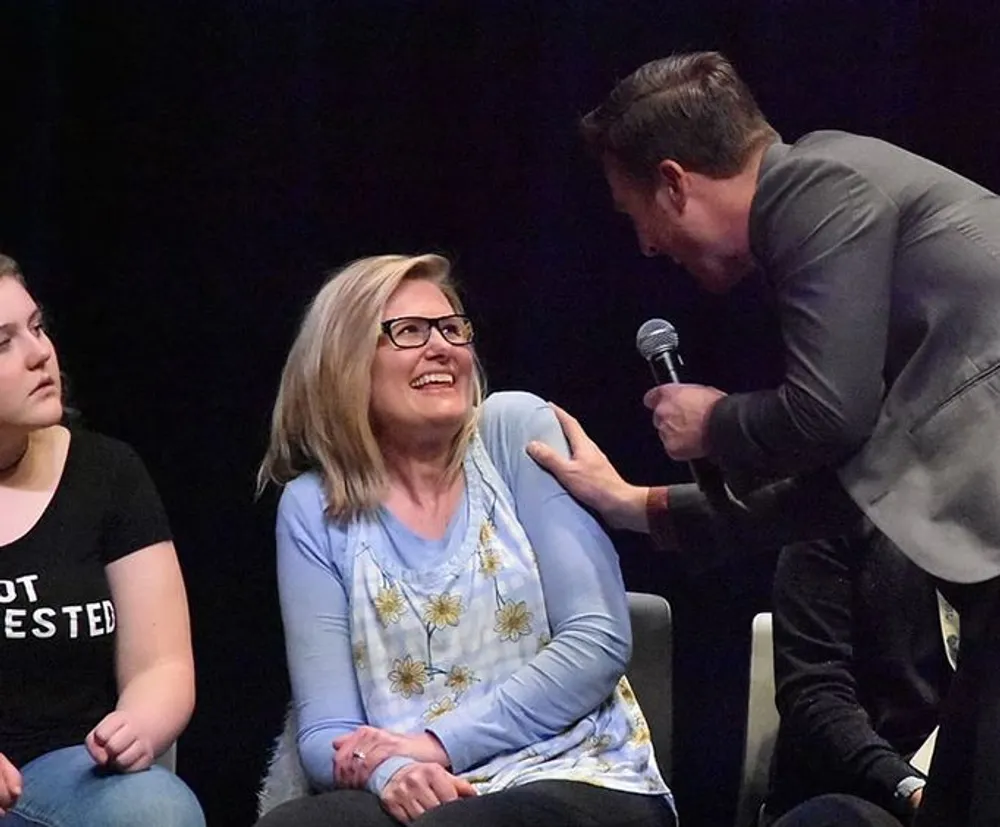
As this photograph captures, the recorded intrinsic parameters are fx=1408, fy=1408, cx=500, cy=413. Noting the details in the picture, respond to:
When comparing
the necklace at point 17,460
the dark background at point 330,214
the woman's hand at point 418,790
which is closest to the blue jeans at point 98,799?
the woman's hand at point 418,790

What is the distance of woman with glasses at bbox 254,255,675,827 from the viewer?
1.67 m

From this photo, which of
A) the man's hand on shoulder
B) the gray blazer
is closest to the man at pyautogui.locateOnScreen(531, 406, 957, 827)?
the man's hand on shoulder

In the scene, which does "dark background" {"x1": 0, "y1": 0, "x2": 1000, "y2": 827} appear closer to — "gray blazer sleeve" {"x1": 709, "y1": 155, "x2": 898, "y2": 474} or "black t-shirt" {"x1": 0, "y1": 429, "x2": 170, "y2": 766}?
"black t-shirt" {"x1": 0, "y1": 429, "x2": 170, "y2": 766}

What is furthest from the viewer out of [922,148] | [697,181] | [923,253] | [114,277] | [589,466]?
[114,277]

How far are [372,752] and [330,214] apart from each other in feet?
4.03

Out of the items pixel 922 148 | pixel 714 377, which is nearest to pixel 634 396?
pixel 714 377

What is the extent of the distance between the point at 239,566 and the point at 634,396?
817 mm

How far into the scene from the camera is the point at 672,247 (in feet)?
4.94

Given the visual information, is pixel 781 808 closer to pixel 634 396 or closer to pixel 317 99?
pixel 634 396

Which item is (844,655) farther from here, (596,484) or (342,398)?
(342,398)

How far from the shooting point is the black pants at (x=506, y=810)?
5.14 feet

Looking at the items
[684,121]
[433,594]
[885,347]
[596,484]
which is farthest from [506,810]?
[684,121]

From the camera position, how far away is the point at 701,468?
161 cm

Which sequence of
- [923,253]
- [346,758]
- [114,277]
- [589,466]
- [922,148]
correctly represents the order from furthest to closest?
[114,277] → [922,148] → [589,466] → [346,758] → [923,253]
